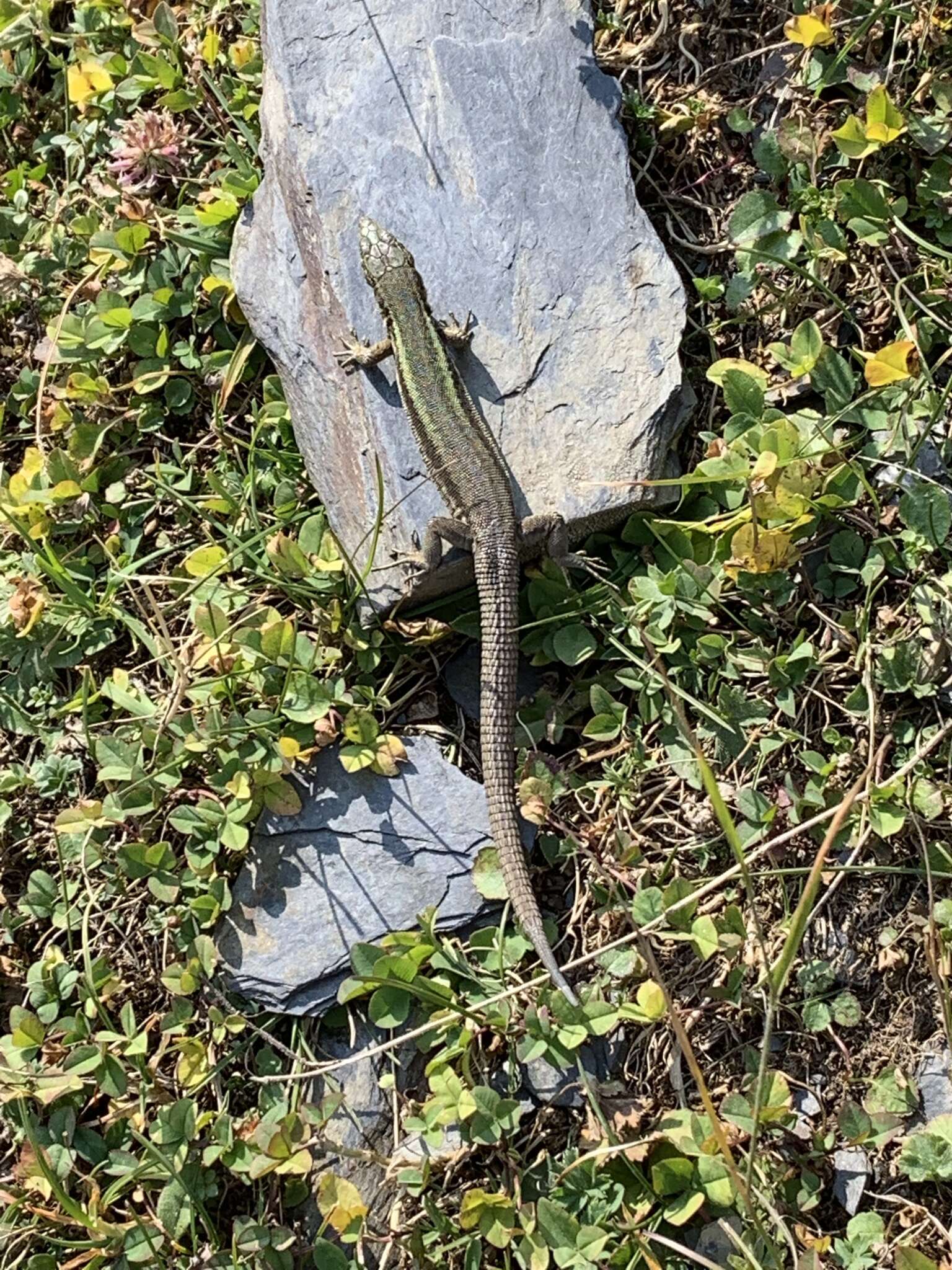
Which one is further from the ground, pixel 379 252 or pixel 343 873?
pixel 379 252

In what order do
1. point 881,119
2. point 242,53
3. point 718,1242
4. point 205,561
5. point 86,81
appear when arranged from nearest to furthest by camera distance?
1. point 718,1242
2. point 881,119
3. point 205,561
4. point 242,53
5. point 86,81

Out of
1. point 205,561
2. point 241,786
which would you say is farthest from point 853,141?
point 241,786

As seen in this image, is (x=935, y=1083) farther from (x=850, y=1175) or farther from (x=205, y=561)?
(x=205, y=561)

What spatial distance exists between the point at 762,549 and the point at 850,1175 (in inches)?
84.3

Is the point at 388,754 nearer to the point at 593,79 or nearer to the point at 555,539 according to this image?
the point at 555,539

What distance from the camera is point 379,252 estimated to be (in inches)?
187

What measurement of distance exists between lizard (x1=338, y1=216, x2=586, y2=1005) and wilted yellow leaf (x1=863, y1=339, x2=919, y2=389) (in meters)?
1.23

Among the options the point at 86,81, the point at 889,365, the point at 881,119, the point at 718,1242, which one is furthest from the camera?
the point at 86,81

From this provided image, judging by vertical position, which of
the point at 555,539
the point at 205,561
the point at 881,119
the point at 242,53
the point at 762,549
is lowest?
the point at 762,549

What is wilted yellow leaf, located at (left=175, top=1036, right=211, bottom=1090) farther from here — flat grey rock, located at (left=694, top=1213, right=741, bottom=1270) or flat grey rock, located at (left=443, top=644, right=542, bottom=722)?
flat grey rock, located at (left=694, top=1213, right=741, bottom=1270)

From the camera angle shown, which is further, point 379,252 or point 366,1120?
point 379,252

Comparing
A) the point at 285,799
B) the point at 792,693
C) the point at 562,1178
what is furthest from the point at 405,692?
the point at 562,1178

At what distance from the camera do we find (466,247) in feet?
15.9

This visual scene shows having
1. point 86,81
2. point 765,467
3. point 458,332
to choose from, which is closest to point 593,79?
point 458,332
